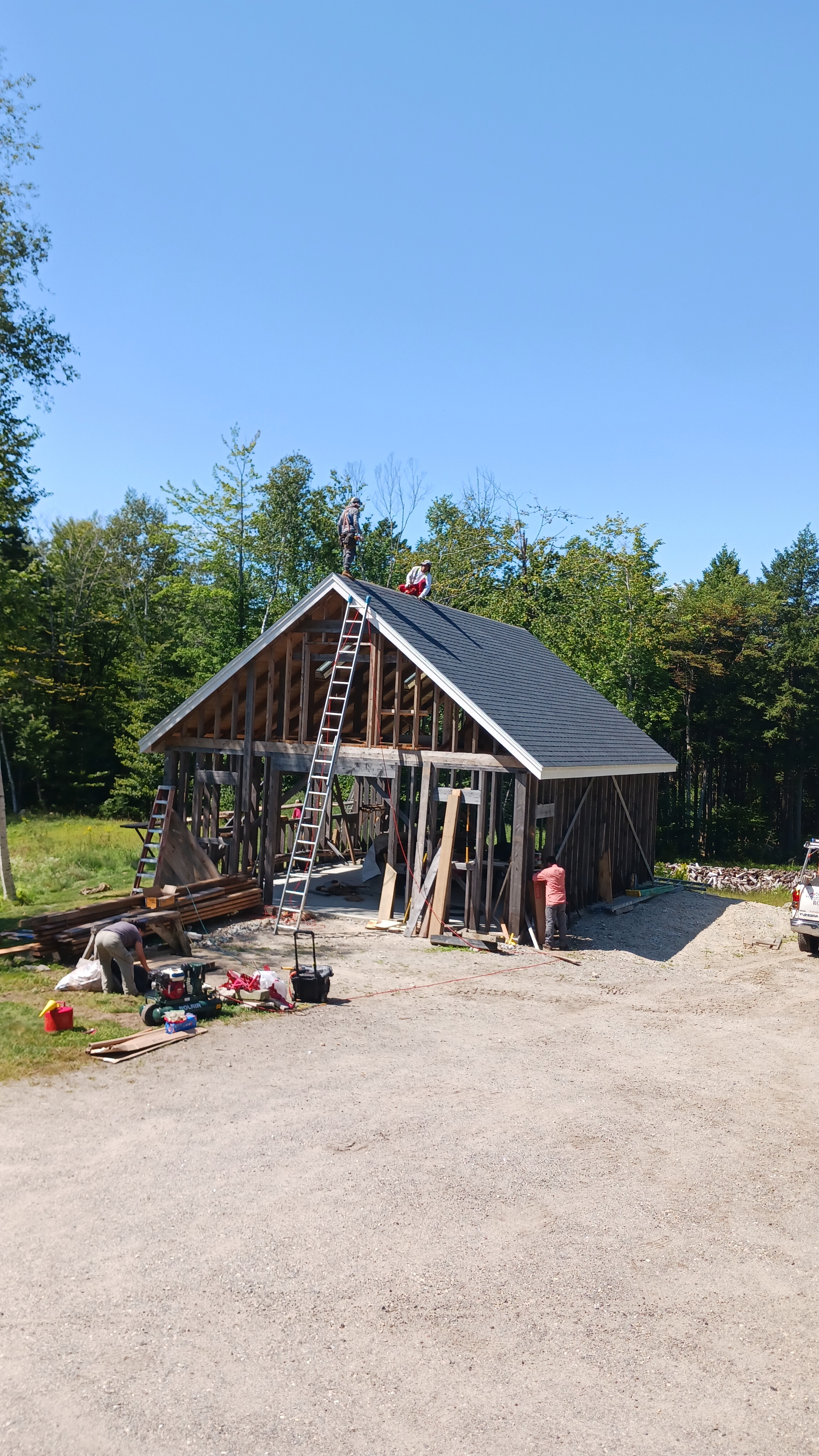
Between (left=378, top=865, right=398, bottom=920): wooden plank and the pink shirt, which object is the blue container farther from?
the pink shirt

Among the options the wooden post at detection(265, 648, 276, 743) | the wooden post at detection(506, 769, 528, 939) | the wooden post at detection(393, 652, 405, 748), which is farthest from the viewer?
the wooden post at detection(265, 648, 276, 743)

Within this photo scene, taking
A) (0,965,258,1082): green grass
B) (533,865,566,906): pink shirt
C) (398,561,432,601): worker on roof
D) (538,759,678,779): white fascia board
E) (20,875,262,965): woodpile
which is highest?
(398,561,432,601): worker on roof

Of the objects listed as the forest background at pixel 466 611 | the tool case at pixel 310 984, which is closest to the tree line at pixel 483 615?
the forest background at pixel 466 611

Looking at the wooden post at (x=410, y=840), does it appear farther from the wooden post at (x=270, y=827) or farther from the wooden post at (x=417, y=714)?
the wooden post at (x=270, y=827)

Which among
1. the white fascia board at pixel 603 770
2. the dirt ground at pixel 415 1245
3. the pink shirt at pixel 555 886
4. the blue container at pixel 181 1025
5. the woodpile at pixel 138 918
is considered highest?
the white fascia board at pixel 603 770

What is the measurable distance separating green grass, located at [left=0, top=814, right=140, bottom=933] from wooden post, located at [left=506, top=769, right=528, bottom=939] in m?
8.85

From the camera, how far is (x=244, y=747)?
68.7 ft

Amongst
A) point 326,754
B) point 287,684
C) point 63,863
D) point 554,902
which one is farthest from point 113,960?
point 63,863

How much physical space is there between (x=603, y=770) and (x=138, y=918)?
1012 cm

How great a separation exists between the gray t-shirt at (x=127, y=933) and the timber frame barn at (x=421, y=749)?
6.22m

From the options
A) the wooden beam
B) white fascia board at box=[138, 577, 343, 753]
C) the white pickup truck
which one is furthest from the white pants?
the white pickup truck

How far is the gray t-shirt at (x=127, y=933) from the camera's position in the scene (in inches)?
536

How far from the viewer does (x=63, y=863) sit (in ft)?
84.2

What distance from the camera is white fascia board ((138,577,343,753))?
1975 cm
